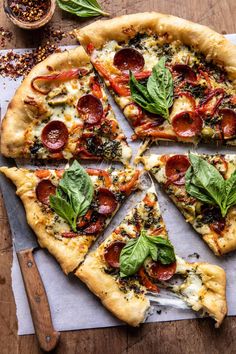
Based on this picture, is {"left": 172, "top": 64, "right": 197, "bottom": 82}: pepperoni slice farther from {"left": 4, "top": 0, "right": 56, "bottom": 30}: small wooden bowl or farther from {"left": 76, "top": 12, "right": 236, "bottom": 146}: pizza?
{"left": 4, "top": 0, "right": 56, "bottom": 30}: small wooden bowl

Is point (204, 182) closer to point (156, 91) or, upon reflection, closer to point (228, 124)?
point (228, 124)

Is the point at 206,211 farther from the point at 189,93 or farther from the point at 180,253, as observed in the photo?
the point at 189,93

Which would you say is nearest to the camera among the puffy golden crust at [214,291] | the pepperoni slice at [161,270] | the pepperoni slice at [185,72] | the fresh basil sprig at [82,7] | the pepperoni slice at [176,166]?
the puffy golden crust at [214,291]

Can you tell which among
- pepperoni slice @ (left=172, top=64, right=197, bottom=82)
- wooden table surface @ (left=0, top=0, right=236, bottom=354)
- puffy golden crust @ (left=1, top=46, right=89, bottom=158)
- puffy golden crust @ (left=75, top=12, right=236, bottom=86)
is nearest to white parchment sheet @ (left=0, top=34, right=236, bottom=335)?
wooden table surface @ (left=0, top=0, right=236, bottom=354)

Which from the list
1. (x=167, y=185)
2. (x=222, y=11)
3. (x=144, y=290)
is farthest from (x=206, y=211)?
(x=222, y=11)

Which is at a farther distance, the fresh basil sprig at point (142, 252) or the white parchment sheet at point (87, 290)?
the white parchment sheet at point (87, 290)

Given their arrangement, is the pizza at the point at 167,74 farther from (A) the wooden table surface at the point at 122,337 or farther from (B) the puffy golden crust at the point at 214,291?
(A) the wooden table surface at the point at 122,337

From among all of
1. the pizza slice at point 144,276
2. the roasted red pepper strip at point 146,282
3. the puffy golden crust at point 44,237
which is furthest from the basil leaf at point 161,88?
the roasted red pepper strip at point 146,282
